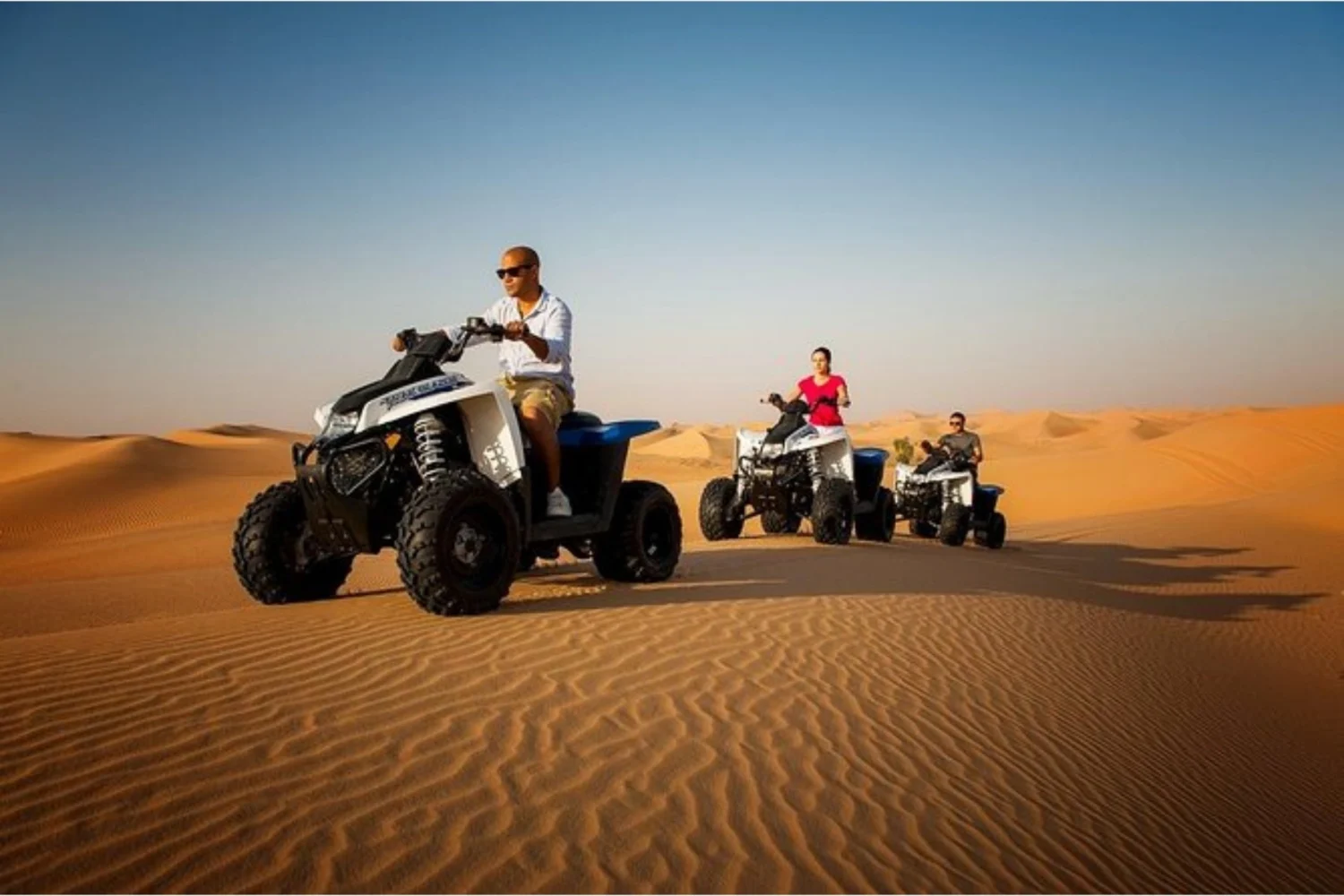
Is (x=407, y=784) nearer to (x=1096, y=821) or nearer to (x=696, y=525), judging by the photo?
(x=1096, y=821)

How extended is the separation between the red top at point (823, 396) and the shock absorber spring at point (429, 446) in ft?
24.7

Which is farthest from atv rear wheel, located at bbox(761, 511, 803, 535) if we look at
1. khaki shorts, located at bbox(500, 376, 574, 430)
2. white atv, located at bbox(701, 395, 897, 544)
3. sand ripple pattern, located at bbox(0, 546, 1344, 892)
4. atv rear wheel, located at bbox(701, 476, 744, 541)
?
khaki shorts, located at bbox(500, 376, 574, 430)

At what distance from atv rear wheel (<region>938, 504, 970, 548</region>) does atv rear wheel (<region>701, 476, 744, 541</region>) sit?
12.5 ft

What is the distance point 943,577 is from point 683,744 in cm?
625

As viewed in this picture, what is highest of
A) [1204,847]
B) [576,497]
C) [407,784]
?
[576,497]

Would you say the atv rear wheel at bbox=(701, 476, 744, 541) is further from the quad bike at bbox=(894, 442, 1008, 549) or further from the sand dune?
the quad bike at bbox=(894, 442, 1008, 549)

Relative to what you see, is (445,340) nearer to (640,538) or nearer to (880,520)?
(640,538)

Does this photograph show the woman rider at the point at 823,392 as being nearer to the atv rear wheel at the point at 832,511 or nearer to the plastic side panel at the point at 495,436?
the atv rear wheel at the point at 832,511

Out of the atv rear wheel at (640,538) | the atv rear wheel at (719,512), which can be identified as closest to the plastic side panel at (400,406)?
the atv rear wheel at (640,538)

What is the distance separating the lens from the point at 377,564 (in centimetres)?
1473

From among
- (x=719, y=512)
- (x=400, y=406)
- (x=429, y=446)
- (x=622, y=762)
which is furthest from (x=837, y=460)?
(x=622, y=762)

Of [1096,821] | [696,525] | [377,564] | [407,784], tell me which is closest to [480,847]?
[407,784]

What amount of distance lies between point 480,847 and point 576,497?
4.50 m

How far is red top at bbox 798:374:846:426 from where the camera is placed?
12.5m
